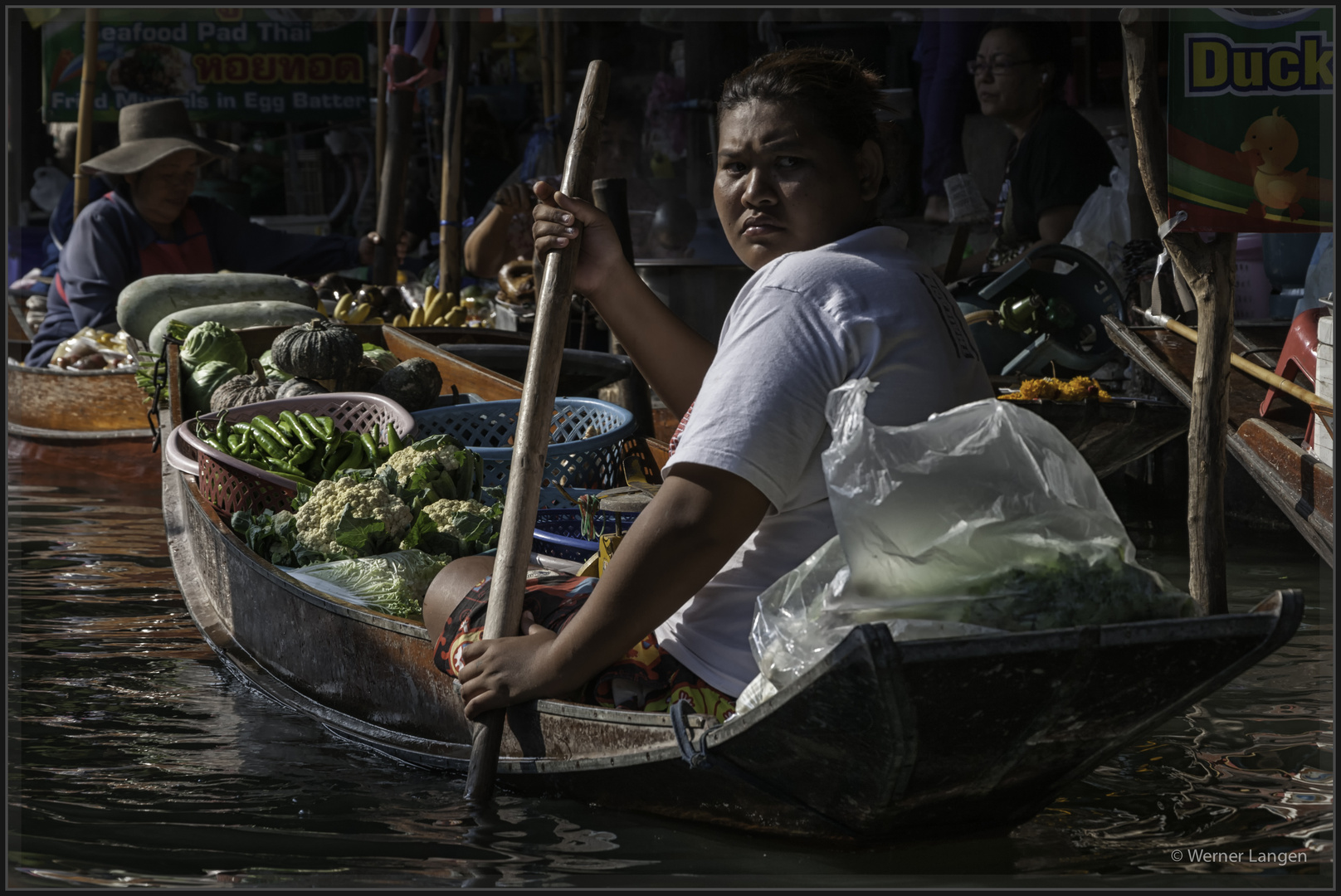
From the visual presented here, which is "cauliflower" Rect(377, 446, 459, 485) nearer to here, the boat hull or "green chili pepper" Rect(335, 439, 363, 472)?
"green chili pepper" Rect(335, 439, 363, 472)

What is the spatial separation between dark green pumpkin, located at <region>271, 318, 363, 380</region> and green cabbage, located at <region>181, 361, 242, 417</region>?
509mm

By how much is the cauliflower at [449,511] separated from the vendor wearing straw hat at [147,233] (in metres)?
4.31

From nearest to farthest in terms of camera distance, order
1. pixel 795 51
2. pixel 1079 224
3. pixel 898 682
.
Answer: pixel 898 682 < pixel 795 51 < pixel 1079 224

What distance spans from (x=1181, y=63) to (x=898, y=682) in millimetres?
2635

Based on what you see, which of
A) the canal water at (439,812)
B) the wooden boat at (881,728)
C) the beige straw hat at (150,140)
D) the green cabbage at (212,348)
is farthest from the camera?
the beige straw hat at (150,140)

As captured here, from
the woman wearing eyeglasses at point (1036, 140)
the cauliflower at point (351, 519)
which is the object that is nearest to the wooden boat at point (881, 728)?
the cauliflower at point (351, 519)

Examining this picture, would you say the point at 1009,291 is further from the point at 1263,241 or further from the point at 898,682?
the point at 898,682

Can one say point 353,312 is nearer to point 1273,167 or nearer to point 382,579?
point 382,579

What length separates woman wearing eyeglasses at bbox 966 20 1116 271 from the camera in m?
6.15

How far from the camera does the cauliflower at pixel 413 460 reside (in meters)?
3.46

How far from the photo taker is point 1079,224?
6.66 meters

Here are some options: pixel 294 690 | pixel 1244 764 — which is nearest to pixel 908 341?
pixel 1244 764

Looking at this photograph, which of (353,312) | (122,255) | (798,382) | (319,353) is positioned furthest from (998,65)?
(798,382)

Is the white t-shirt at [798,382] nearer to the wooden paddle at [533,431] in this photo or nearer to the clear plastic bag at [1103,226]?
the wooden paddle at [533,431]
